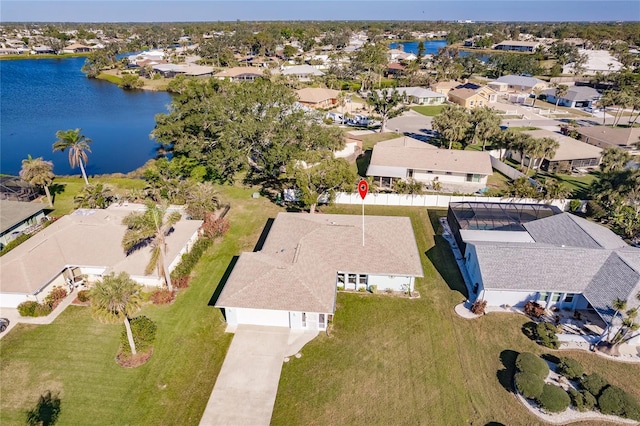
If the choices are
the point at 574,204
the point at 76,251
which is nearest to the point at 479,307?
the point at 574,204

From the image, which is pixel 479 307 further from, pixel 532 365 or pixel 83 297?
pixel 83 297

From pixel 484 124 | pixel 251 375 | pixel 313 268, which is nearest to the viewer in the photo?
pixel 251 375

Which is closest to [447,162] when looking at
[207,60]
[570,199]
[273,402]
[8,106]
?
[570,199]

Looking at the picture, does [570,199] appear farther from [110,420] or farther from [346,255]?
[110,420]

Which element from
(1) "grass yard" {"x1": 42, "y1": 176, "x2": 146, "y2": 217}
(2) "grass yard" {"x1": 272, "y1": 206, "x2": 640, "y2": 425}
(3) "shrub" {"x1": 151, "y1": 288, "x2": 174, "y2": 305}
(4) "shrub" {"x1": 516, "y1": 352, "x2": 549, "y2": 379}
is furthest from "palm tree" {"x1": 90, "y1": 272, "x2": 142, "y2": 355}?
(1) "grass yard" {"x1": 42, "y1": 176, "x2": 146, "y2": 217}

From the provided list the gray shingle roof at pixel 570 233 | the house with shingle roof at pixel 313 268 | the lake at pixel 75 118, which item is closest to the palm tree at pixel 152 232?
the house with shingle roof at pixel 313 268

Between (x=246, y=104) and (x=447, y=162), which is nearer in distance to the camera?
(x=246, y=104)
